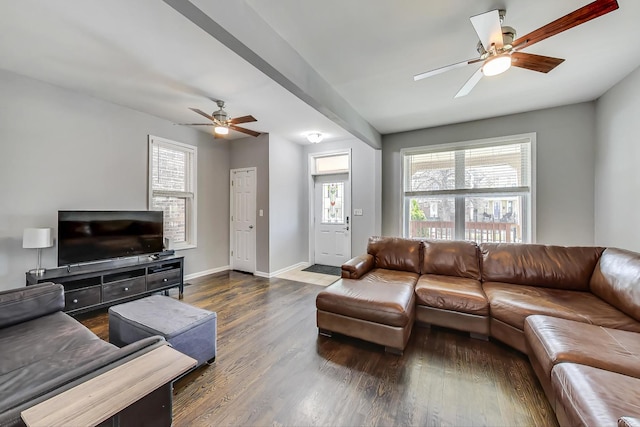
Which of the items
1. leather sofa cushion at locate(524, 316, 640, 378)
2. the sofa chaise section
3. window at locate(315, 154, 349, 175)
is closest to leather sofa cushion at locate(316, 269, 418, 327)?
the sofa chaise section

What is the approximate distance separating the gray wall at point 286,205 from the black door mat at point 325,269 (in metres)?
0.34

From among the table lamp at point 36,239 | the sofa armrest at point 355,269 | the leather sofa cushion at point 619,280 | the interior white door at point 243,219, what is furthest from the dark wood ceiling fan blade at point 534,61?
the table lamp at point 36,239

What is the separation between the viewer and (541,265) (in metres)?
2.62

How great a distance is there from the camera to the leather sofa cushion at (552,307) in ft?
6.04

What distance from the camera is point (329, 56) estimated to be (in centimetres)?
231

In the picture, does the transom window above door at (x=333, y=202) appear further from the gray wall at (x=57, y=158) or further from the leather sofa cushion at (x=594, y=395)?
the leather sofa cushion at (x=594, y=395)

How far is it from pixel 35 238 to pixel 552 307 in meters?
4.92

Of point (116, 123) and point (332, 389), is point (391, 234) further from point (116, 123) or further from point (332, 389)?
point (116, 123)

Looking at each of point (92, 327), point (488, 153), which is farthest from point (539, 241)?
point (92, 327)

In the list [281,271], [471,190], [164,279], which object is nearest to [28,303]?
[164,279]

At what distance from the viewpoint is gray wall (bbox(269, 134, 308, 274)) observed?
470 cm

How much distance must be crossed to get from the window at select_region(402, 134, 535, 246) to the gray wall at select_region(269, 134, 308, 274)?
2.19 meters

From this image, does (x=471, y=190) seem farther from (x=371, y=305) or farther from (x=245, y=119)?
(x=245, y=119)

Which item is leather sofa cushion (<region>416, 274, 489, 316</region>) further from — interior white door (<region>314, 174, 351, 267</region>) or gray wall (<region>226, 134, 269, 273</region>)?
gray wall (<region>226, 134, 269, 273</region>)
